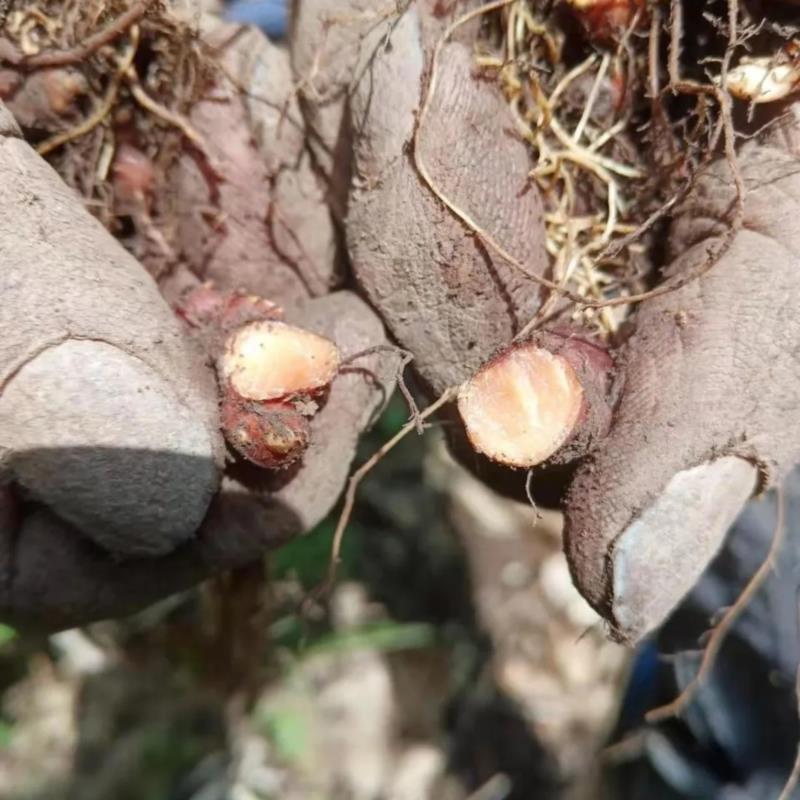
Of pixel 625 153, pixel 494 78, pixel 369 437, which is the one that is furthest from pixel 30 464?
pixel 369 437

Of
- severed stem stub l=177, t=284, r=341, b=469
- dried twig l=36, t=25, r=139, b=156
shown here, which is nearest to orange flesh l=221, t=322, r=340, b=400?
severed stem stub l=177, t=284, r=341, b=469

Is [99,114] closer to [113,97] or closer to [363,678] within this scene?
[113,97]

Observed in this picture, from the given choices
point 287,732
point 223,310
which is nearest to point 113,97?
point 223,310

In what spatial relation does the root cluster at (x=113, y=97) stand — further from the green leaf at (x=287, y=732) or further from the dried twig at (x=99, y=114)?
the green leaf at (x=287, y=732)

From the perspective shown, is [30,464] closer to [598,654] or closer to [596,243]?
[596,243]

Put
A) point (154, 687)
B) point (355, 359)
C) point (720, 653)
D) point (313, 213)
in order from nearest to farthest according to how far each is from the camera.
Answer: point (355, 359)
point (313, 213)
point (720, 653)
point (154, 687)

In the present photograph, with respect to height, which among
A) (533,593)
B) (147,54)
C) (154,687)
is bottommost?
(154,687)
